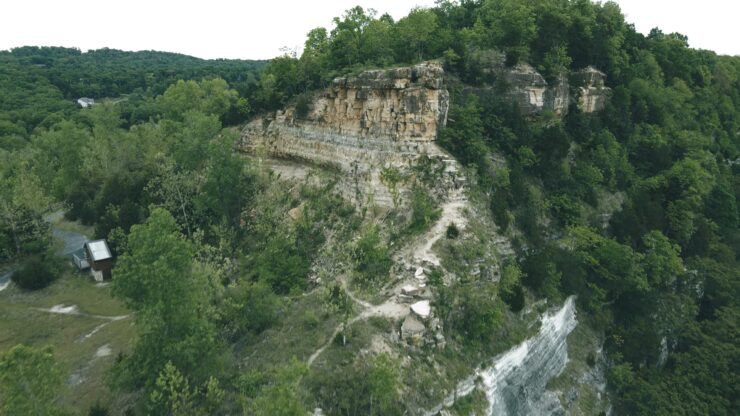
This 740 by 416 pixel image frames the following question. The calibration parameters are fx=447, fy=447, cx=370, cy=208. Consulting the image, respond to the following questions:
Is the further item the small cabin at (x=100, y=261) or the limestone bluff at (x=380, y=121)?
the small cabin at (x=100, y=261)

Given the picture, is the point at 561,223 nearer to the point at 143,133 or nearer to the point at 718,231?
the point at 718,231

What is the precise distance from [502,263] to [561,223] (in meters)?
10.4

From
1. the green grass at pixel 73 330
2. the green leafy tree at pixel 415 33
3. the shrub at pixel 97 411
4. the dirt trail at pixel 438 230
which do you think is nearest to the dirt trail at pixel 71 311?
the green grass at pixel 73 330

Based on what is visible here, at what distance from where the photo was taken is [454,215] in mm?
32969

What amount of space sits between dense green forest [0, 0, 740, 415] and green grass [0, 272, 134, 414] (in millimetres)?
2762

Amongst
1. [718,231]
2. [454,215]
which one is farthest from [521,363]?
[718,231]

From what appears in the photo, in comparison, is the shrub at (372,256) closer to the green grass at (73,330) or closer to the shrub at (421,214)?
the shrub at (421,214)

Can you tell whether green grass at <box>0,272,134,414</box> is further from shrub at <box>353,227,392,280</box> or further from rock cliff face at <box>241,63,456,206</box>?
rock cliff face at <box>241,63,456,206</box>

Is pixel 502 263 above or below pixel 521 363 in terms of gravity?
above

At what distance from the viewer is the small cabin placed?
3850 centimetres

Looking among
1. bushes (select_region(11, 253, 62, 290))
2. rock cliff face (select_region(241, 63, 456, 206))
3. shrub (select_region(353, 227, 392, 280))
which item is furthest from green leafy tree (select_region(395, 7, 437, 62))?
bushes (select_region(11, 253, 62, 290))

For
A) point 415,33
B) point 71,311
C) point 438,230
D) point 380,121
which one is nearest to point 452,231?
point 438,230

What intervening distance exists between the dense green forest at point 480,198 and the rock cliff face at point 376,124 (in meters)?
2.02

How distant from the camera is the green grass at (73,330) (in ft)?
86.1
